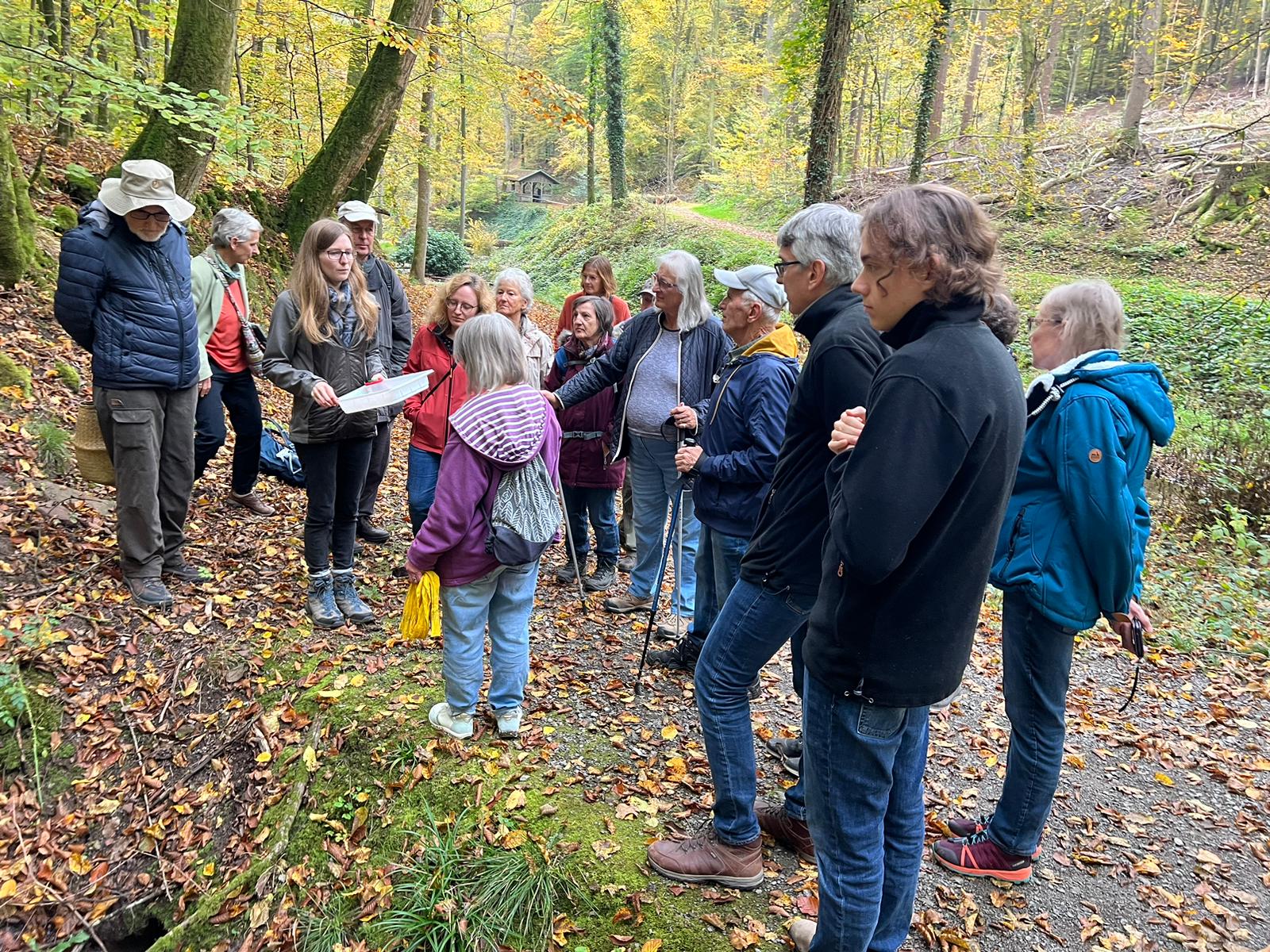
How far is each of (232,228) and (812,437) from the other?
4574 mm

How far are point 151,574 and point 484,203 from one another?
143 ft

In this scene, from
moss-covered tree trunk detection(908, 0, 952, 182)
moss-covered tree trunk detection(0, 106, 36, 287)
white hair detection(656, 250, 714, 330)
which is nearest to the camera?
white hair detection(656, 250, 714, 330)

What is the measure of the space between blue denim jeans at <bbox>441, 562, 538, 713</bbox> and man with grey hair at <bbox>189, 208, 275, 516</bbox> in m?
2.74

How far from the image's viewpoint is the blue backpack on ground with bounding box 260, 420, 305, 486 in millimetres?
6293

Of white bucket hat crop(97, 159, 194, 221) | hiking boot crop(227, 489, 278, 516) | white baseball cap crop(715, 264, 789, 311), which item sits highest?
white bucket hat crop(97, 159, 194, 221)

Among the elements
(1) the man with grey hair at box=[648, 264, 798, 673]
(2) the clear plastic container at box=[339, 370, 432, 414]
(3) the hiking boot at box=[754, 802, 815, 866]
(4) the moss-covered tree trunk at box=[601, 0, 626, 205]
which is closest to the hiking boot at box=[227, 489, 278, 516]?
(2) the clear plastic container at box=[339, 370, 432, 414]

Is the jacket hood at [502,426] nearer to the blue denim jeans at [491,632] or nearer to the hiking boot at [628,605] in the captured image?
the blue denim jeans at [491,632]

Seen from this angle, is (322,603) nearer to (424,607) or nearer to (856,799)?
(424,607)

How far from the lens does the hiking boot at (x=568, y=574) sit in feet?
19.0

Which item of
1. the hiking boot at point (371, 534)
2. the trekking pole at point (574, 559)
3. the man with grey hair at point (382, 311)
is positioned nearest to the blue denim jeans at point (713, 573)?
the trekking pole at point (574, 559)

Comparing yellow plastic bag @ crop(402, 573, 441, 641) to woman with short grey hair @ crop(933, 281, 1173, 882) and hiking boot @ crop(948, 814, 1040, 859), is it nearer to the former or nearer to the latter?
woman with short grey hair @ crop(933, 281, 1173, 882)

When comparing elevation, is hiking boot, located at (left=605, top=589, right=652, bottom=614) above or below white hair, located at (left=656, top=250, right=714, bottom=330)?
below

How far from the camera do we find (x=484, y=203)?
44.2 meters

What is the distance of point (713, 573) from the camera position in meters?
4.04
